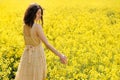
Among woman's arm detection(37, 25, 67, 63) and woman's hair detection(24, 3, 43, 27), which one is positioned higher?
woman's hair detection(24, 3, 43, 27)

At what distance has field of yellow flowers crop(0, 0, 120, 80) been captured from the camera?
9.32 m

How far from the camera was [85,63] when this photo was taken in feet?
32.0

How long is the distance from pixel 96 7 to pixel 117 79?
11.6 m

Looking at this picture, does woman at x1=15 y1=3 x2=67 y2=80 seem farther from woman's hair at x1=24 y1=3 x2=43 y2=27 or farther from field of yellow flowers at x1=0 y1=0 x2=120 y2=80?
field of yellow flowers at x1=0 y1=0 x2=120 y2=80

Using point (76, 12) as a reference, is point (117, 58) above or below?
below

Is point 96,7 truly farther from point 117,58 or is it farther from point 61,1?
point 117,58

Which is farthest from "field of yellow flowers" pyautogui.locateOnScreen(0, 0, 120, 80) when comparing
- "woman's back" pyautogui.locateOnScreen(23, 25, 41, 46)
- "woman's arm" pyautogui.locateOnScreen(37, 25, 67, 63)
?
"woman's arm" pyautogui.locateOnScreen(37, 25, 67, 63)

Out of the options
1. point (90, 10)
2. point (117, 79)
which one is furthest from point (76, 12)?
point (117, 79)

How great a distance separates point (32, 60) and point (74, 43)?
3671 millimetres

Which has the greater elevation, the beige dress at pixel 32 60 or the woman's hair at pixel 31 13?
the woman's hair at pixel 31 13

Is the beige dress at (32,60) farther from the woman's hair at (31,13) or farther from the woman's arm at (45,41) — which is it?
the woman's arm at (45,41)

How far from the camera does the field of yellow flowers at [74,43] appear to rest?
9320mm

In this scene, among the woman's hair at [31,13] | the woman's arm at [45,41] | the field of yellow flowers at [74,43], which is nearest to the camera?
the woman's arm at [45,41]

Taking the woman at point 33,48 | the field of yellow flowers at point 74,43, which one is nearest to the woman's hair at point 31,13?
the woman at point 33,48
